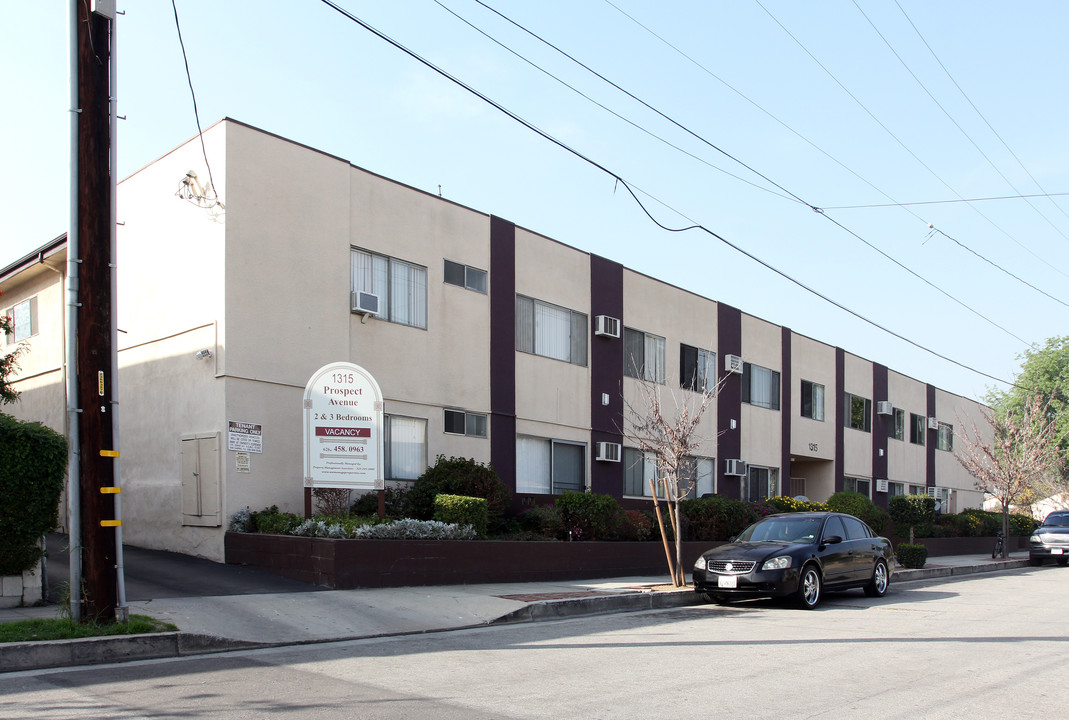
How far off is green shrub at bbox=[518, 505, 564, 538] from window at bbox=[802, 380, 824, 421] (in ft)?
53.5

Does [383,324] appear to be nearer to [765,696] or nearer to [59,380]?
[59,380]

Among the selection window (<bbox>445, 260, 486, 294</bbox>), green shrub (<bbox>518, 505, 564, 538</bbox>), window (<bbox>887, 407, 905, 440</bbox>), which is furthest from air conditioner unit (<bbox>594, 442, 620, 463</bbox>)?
window (<bbox>887, 407, 905, 440</bbox>)

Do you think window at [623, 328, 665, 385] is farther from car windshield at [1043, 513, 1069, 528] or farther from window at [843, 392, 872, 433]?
car windshield at [1043, 513, 1069, 528]

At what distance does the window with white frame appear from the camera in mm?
23969

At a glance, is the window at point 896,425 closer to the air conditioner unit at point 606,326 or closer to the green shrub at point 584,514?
the air conditioner unit at point 606,326

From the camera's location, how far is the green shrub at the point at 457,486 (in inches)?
660

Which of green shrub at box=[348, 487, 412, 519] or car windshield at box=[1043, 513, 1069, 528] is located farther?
car windshield at box=[1043, 513, 1069, 528]

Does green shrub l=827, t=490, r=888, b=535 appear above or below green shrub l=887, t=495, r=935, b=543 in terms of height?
above

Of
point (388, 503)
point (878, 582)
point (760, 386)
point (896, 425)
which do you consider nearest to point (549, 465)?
point (388, 503)

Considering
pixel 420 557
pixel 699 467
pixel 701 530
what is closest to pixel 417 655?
pixel 420 557

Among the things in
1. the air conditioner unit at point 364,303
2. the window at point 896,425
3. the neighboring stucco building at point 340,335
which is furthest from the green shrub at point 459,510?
the window at point 896,425

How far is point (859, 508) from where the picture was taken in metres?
27.8

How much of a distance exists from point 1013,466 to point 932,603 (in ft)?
60.6

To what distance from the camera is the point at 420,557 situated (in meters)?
14.3
